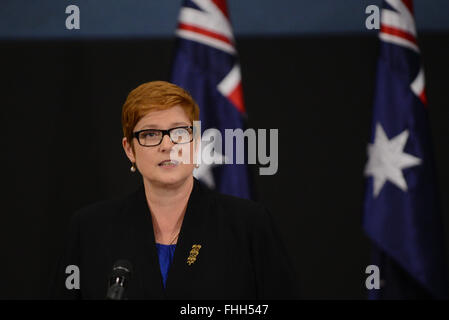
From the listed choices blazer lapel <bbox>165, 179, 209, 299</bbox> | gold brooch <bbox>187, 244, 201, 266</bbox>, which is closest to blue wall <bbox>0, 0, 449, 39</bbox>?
blazer lapel <bbox>165, 179, 209, 299</bbox>

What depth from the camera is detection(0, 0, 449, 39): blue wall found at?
11.1 feet

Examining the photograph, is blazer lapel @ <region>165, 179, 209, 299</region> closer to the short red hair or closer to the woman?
the woman

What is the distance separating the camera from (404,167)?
10.5 feet

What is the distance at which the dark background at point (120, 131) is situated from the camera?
3.39 meters

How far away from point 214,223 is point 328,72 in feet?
6.54

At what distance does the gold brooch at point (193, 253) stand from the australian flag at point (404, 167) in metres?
1.86

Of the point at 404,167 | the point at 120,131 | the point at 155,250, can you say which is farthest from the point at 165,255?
the point at 404,167

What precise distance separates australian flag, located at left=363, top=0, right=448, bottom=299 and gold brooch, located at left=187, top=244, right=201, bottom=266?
1858 millimetres

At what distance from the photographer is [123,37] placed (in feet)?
11.2

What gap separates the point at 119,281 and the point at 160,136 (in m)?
0.52

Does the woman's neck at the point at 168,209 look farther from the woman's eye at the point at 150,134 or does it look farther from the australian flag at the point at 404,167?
the australian flag at the point at 404,167

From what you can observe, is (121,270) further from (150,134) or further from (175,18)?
(175,18)

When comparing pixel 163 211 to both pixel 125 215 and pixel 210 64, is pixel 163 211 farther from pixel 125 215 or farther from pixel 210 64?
pixel 210 64

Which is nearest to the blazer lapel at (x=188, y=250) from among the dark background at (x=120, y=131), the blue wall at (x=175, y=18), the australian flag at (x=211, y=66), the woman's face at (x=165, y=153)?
the woman's face at (x=165, y=153)
